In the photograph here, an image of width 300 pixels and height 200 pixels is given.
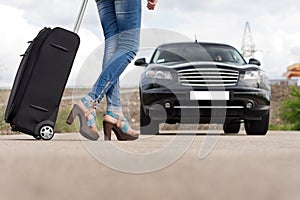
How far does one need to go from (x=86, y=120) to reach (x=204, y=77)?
287cm

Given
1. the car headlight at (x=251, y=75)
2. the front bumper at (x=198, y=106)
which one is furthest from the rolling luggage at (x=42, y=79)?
the car headlight at (x=251, y=75)

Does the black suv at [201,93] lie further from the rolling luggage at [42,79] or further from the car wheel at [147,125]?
the rolling luggage at [42,79]

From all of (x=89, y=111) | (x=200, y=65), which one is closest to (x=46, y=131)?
(x=89, y=111)

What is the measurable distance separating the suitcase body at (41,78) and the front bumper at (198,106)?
7.73ft

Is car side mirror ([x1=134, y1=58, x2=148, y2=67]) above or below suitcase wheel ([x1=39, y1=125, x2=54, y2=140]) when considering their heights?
above

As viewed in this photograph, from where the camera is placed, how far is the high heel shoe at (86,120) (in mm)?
5605

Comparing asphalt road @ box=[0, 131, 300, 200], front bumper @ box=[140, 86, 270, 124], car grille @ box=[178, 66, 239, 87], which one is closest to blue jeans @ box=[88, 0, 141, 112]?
asphalt road @ box=[0, 131, 300, 200]

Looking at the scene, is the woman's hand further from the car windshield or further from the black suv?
the car windshield

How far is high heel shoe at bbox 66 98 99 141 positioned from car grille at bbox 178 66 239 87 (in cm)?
268

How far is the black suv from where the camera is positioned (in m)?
8.08

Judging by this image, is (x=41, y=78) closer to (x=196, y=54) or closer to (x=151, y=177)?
(x=151, y=177)

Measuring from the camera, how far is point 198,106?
26.2 ft

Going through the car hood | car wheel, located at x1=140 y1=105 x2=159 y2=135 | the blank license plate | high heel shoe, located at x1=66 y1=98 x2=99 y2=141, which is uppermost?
the car hood

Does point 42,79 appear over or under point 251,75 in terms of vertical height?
under
